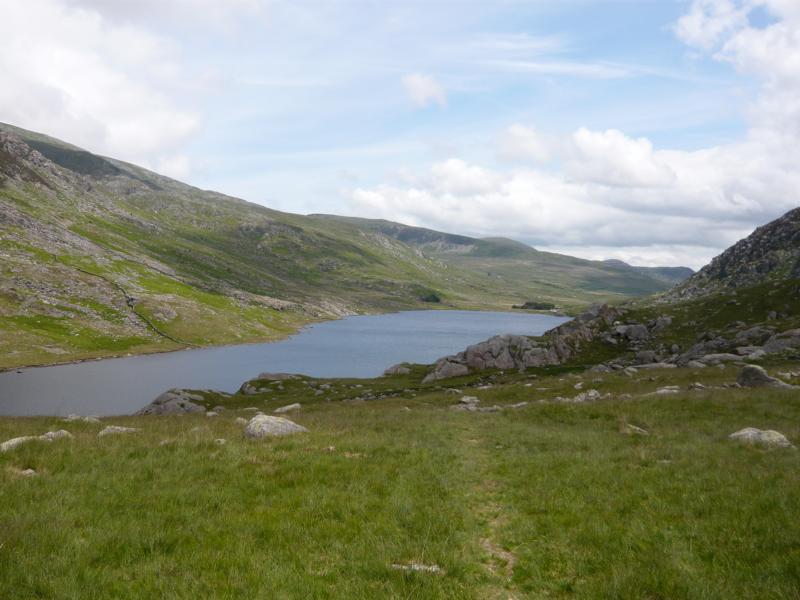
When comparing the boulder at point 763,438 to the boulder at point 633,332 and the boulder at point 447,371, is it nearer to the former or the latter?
the boulder at point 447,371

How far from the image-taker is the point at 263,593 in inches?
292

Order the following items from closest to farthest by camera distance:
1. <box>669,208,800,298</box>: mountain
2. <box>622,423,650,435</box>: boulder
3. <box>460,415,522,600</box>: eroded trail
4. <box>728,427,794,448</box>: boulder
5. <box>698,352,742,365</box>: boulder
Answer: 1. <box>460,415,522,600</box>: eroded trail
2. <box>728,427,794,448</box>: boulder
3. <box>622,423,650,435</box>: boulder
4. <box>698,352,742,365</box>: boulder
5. <box>669,208,800,298</box>: mountain

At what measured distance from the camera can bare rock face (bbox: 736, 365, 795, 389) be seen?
32.1m

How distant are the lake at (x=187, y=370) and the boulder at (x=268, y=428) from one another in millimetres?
56188

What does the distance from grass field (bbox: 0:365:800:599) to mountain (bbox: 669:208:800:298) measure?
161 m

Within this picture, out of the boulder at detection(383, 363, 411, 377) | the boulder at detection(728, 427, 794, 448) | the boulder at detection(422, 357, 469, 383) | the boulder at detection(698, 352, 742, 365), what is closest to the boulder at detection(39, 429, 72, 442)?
the boulder at detection(728, 427, 794, 448)

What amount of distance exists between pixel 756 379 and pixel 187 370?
367ft

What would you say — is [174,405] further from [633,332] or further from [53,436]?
[633,332]

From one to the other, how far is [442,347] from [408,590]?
158 m

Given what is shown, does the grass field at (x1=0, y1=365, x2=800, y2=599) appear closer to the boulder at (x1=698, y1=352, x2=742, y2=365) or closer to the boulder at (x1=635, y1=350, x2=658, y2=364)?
the boulder at (x1=698, y1=352, x2=742, y2=365)

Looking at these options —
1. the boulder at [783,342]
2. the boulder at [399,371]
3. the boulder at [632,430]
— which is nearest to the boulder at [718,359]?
the boulder at [783,342]

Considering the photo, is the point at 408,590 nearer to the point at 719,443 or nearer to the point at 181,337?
the point at 719,443

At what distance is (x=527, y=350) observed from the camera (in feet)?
281

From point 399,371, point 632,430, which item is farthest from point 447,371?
point 632,430
